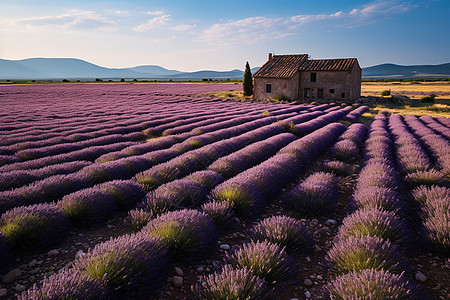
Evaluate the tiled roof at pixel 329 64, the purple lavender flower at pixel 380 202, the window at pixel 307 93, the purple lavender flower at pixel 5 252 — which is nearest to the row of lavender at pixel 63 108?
the purple lavender flower at pixel 5 252

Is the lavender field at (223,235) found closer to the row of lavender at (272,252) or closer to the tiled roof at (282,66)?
the row of lavender at (272,252)

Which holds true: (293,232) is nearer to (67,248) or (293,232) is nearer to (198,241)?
(198,241)

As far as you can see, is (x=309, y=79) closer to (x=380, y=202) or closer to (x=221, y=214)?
(x=380, y=202)

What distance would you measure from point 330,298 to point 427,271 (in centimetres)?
122

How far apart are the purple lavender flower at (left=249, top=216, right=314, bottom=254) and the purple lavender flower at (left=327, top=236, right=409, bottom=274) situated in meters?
0.32

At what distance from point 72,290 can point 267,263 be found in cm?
139

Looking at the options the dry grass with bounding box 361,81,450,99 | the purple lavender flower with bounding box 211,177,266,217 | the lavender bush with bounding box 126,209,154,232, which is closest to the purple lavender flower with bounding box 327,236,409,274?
the purple lavender flower with bounding box 211,177,266,217

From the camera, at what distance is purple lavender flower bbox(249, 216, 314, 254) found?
263 cm

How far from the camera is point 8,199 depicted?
10.7 feet

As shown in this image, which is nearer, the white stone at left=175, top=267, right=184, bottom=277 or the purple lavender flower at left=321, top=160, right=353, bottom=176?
the white stone at left=175, top=267, right=184, bottom=277

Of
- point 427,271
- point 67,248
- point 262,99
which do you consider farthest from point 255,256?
point 262,99

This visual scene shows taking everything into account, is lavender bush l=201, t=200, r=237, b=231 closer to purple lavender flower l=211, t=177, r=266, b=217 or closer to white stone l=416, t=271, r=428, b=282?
purple lavender flower l=211, t=177, r=266, b=217

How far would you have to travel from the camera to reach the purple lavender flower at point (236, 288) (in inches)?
70.6

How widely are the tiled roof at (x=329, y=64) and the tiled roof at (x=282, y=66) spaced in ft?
3.20
